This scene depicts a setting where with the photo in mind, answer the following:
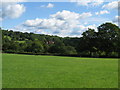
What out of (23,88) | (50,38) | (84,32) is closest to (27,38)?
(50,38)

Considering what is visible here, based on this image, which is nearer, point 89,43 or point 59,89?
point 59,89

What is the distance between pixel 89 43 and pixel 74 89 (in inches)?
2758

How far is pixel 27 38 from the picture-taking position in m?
156

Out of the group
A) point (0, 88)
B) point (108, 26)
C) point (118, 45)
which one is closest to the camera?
point (0, 88)

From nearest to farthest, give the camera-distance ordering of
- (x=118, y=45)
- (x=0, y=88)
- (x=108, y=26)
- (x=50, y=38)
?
(x=0, y=88) → (x=118, y=45) → (x=108, y=26) → (x=50, y=38)

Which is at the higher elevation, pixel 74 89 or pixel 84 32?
pixel 84 32

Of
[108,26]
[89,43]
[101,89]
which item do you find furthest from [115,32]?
[101,89]

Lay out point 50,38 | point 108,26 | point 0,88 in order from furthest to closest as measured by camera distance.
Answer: point 50,38 < point 108,26 < point 0,88

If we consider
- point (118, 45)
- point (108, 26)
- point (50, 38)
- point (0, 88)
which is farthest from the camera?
point (50, 38)

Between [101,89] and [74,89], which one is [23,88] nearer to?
[74,89]

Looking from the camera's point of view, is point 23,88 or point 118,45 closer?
point 23,88

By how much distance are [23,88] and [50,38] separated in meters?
145

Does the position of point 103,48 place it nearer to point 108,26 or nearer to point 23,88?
point 108,26

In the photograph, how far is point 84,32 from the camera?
81.1m
